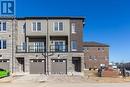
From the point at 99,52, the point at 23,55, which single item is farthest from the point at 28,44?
the point at 99,52

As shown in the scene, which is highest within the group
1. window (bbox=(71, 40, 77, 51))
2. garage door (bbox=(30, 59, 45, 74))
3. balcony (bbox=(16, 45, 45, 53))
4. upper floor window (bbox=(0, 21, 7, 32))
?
upper floor window (bbox=(0, 21, 7, 32))

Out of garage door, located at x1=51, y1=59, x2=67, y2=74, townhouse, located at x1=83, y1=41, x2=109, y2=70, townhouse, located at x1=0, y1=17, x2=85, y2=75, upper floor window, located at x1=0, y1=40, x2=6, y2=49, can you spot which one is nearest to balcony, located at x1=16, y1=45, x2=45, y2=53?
townhouse, located at x1=0, y1=17, x2=85, y2=75

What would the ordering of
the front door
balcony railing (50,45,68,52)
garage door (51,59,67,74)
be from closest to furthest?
garage door (51,59,67,74), balcony railing (50,45,68,52), the front door

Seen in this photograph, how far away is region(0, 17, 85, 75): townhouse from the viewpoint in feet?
148

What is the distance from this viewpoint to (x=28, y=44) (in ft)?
153

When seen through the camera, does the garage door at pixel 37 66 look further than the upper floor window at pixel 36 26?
No

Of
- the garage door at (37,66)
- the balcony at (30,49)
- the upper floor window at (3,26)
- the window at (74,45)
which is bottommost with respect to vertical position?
the garage door at (37,66)

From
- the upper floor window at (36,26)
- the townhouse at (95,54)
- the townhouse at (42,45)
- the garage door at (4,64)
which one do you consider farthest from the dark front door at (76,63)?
the townhouse at (95,54)

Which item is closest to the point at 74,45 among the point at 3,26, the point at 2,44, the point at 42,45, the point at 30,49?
the point at 42,45

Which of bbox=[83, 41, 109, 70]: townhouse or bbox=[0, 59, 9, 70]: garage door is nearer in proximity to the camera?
bbox=[0, 59, 9, 70]: garage door

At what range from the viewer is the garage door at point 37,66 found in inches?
1784

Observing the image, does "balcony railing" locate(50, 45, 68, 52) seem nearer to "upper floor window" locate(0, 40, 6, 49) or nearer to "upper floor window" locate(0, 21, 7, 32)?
"upper floor window" locate(0, 40, 6, 49)

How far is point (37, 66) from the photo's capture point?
45.5 meters

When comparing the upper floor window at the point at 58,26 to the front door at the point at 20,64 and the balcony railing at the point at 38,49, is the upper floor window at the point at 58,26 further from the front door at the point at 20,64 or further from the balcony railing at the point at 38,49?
the front door at the point at 20,64
